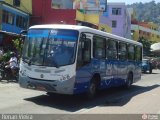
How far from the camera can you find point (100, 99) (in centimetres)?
1513

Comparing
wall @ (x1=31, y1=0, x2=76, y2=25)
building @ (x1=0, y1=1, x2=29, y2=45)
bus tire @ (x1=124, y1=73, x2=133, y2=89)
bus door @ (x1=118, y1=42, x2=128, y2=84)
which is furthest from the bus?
wall @ (x1=31, y1=0, x2=76, y2=25)

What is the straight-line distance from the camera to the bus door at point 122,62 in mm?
17962

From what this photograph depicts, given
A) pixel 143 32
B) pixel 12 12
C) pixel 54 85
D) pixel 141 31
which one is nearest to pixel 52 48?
pixel 54 85

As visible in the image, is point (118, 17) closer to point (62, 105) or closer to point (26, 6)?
point (26, 6)

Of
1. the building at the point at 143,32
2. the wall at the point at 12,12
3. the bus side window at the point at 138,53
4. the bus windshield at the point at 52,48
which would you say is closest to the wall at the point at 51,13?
the wall at the point at 12,12

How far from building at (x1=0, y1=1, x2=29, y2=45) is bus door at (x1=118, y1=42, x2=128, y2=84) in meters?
13.0

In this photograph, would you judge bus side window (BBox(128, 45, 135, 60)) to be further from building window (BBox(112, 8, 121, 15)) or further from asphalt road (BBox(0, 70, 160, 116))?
building window (BBox(112, 8, 121, 15))

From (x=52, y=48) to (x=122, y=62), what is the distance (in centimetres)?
634

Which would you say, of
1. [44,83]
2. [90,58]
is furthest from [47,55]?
[90,58]

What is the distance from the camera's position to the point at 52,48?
42.0ft

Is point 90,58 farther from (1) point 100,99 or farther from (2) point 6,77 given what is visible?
(2) point 6,77

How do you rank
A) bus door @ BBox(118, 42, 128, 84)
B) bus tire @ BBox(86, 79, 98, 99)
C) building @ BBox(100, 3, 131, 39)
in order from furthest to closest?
building @ BBox(100, 3, 131, 39), bus door @ BBox(118, 42, 128, 84), bus tire @ BBox(86, 79, 98, 99)

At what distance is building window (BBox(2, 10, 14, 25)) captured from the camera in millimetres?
33656

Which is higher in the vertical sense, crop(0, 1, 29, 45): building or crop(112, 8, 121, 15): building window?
crop(112, 8, 121, 15): building window
